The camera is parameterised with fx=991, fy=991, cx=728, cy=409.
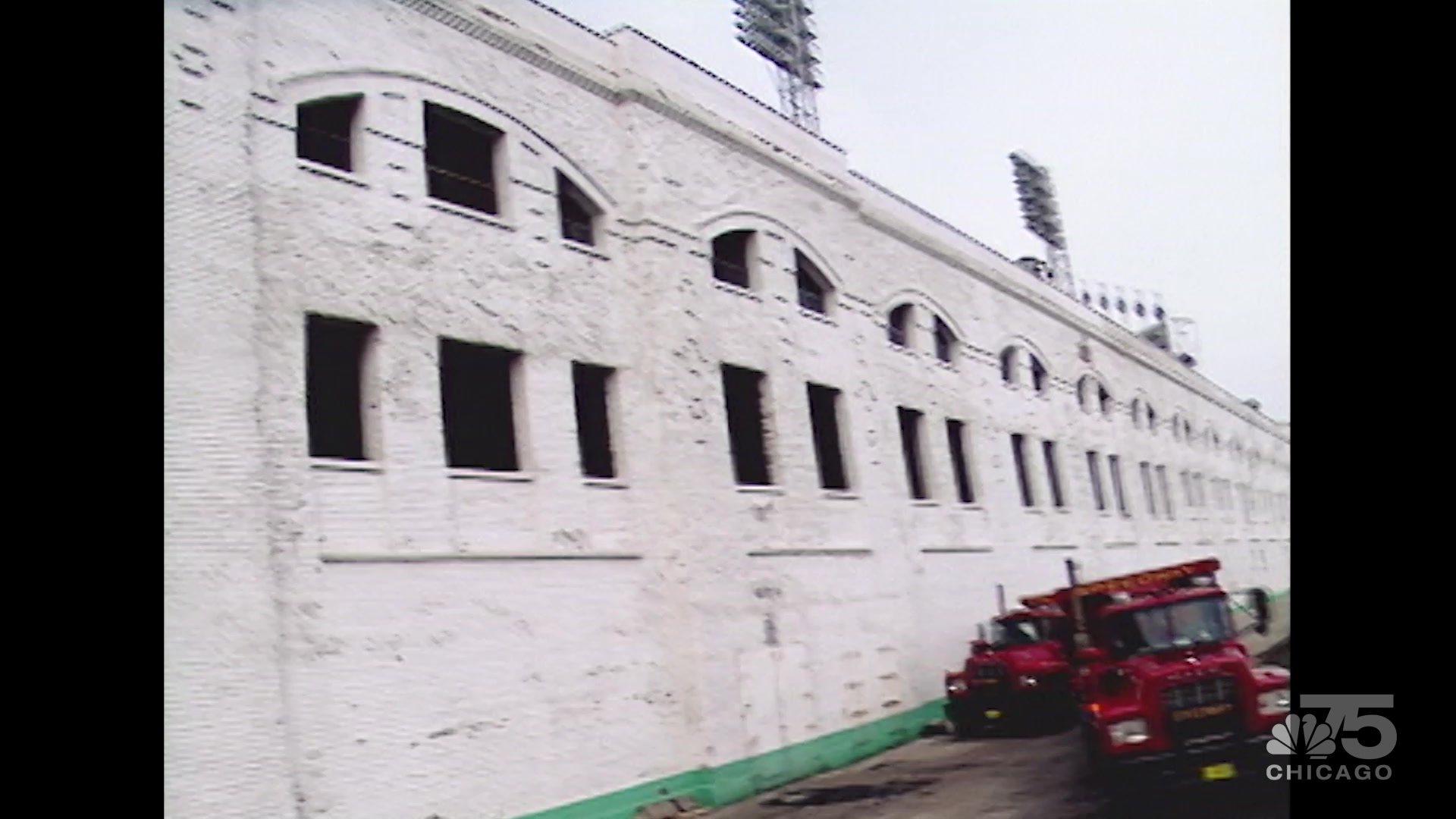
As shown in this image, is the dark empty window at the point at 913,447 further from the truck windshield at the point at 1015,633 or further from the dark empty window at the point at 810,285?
the truck windshield at the point at 1015,633

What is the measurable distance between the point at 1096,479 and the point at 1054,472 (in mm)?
1952

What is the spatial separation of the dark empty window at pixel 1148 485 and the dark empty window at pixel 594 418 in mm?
16436

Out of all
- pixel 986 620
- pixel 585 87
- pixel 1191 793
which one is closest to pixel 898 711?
pixel 986 620

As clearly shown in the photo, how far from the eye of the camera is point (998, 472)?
1880 cm

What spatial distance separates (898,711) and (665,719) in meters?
5.17

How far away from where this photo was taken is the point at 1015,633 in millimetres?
15094

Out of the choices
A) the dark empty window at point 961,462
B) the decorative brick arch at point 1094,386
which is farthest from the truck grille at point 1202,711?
the decorative brick arch at point 1094,386

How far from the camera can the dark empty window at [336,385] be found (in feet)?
28.5

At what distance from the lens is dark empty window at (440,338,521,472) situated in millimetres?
9867

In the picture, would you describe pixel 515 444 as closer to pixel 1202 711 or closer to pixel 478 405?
pixel 478 405

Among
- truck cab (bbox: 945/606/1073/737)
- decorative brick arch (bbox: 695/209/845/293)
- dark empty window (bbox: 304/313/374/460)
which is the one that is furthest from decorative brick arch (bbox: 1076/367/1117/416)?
dark empty window (bbox: 304/313/374/460)

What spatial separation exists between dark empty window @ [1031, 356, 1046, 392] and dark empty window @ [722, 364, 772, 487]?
8.95m
